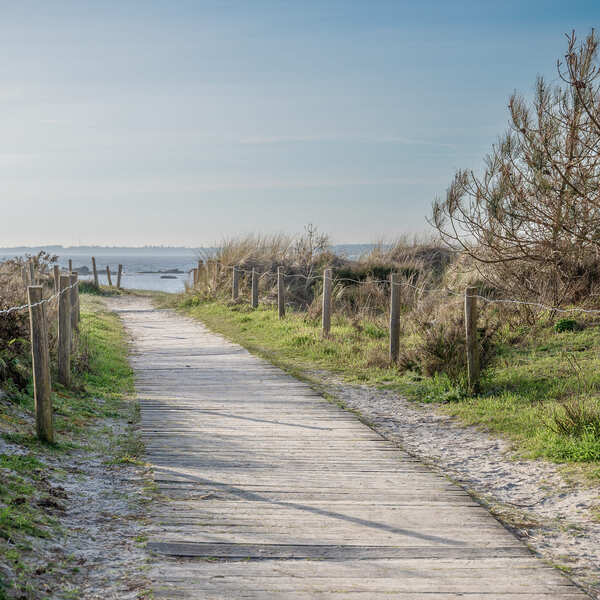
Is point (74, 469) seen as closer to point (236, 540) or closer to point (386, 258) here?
point (236, 540)

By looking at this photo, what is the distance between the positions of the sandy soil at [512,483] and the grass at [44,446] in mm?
2876

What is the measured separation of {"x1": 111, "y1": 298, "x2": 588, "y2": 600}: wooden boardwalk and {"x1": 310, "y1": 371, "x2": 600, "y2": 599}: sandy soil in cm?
20

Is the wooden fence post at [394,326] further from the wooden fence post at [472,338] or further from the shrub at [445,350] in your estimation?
the wooden fence post at [472,338]

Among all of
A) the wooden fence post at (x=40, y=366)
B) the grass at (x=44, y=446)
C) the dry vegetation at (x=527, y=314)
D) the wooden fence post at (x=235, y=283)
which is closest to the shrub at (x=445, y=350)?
the dry vegetation at (x=527, y=314)

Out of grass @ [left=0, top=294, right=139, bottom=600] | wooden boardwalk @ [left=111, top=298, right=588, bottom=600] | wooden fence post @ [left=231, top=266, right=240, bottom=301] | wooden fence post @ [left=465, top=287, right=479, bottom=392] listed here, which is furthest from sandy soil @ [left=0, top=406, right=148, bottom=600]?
wooden fence post @ [left=231, top=266, right=240, bottom=301]

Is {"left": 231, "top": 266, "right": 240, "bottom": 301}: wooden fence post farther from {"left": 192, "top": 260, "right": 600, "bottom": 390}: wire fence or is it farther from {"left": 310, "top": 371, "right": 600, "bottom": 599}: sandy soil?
{"left": 310, "top": 371, "right": 600, "bottom": 599}: sandy soil

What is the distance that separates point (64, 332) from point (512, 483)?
17.9ft

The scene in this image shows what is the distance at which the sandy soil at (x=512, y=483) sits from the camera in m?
4.44

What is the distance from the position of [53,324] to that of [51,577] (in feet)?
24.5

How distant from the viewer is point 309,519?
4.77 metres

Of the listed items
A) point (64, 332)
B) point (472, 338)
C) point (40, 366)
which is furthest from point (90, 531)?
point (472, 338)

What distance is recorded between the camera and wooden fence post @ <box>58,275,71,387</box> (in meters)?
8.38

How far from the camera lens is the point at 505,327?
1236 cm

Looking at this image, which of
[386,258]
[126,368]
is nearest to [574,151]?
[126,368]
